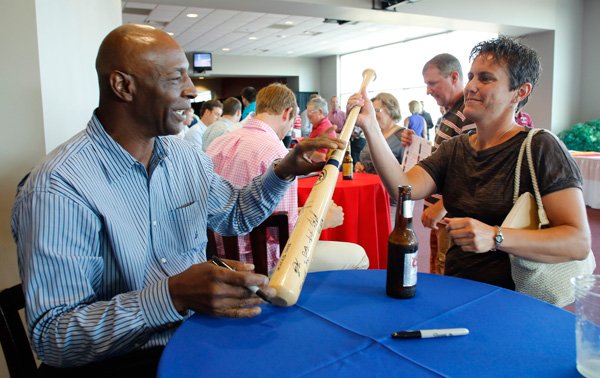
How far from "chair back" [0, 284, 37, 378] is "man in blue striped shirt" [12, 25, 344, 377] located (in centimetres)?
5

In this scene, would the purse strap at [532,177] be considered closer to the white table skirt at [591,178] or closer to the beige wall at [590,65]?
the white table skirt at [591,178]

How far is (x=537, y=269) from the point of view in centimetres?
138

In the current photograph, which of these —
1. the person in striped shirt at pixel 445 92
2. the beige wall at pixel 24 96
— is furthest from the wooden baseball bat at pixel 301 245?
the person in striped shirt at pixel 445 92

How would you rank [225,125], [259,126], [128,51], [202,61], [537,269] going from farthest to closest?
1. [202,61]
2. [225,125]
3. [259,126]
4. [537,269]
5. [128,51]

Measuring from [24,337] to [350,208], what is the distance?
7.62ft

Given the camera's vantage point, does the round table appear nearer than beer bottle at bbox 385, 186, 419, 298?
No

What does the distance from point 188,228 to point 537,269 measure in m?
1.09

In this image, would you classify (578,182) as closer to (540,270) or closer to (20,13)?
(540,270)

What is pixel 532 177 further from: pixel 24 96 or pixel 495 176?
pixel 24 96

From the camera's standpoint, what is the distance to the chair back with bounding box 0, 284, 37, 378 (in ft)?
3.52

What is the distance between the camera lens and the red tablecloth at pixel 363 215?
3.16 metres

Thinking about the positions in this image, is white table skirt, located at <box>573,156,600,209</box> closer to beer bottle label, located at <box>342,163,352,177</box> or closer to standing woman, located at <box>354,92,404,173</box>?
standing woman, located at <box>354,92,404,173</box>

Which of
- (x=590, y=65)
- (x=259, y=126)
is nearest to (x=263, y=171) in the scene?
(x=259, y=126)

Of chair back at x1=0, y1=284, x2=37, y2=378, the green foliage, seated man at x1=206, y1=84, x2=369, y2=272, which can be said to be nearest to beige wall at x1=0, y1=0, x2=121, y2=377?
chair back at x1=0, y1=284, x2=37, y2=378
